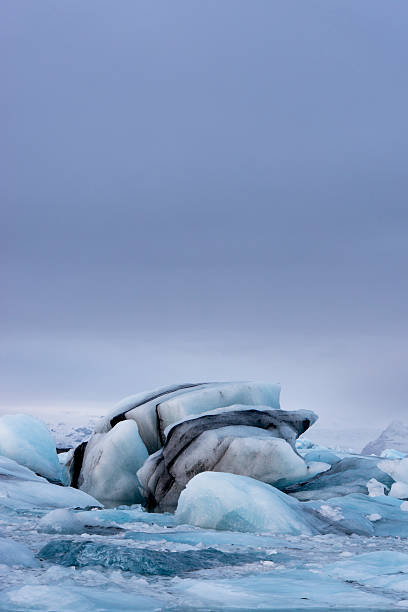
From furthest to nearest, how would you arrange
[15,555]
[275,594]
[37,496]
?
[37,496] → [15,555] → [275,594]

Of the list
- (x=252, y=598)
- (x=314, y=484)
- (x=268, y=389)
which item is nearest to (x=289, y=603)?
(x=252, y=598)

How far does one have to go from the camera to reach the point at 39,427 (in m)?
15.4

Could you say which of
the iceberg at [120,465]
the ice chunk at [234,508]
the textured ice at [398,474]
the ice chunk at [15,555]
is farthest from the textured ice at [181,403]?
the ice chunk at [15,555]

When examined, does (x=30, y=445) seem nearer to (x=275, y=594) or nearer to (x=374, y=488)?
(x=374, y=488)

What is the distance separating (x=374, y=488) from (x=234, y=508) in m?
4.30

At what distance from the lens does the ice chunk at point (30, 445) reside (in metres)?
14.4

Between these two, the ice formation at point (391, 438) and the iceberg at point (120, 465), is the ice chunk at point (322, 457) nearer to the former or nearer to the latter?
the iceberg at point (120, 465)

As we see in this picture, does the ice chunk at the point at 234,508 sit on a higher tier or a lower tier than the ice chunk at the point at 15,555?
higher

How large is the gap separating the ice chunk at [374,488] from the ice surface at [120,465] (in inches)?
154

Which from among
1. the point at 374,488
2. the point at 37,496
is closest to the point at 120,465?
the point at 37,496

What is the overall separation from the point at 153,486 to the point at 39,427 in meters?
4.82

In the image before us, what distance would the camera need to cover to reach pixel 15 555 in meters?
5.61

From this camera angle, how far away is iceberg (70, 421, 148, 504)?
1241 cm

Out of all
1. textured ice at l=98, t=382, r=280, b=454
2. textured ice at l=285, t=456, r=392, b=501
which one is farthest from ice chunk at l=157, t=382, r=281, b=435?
textured ice at l=285, t=456, r=392, b=501
